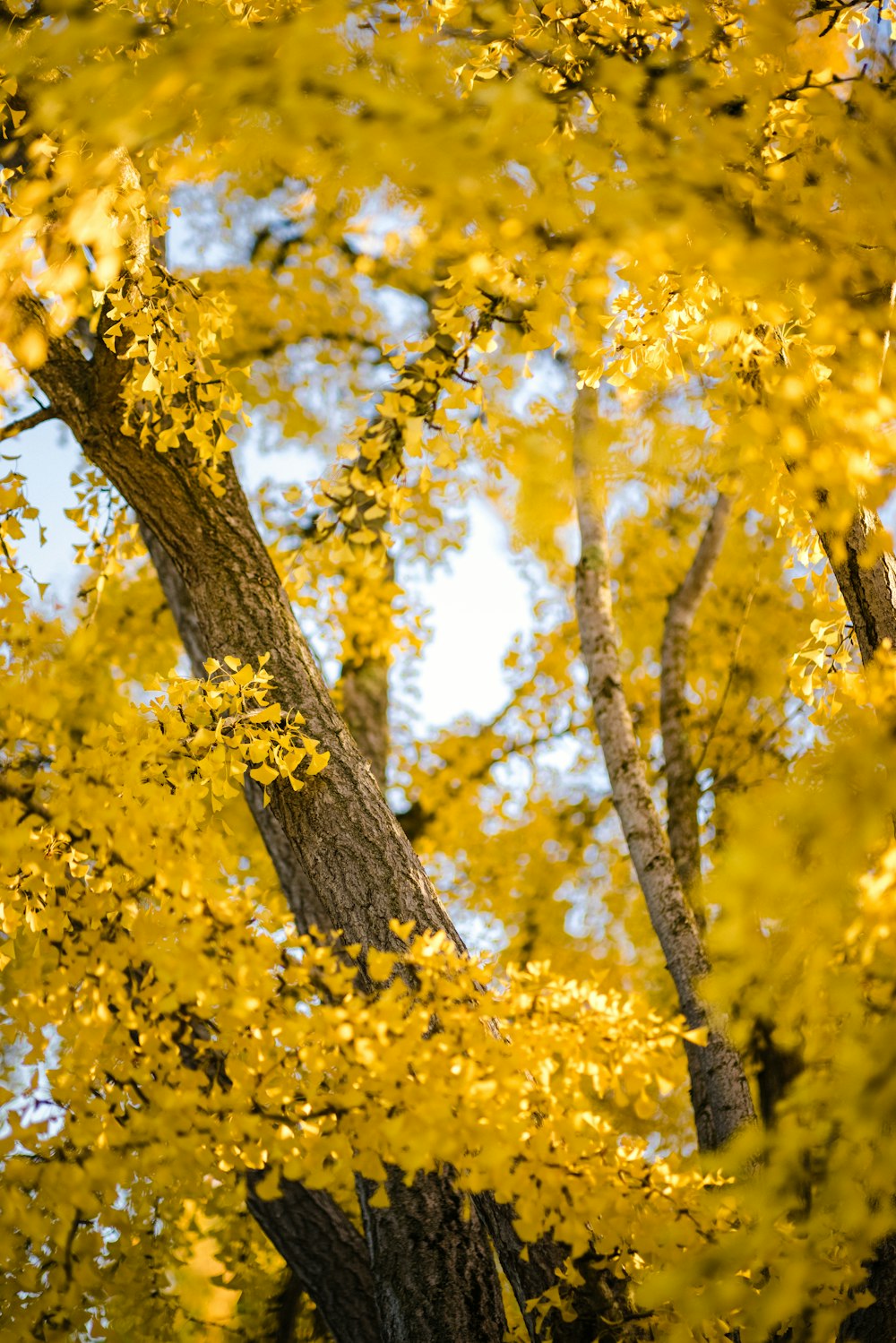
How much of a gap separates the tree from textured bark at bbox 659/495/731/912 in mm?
336

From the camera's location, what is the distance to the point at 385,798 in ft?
8.48

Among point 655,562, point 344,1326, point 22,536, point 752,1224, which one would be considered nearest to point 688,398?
point 655,562

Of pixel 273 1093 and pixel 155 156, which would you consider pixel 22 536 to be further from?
pixel 273 1093

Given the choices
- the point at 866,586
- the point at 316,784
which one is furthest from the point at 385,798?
the point at 866,586

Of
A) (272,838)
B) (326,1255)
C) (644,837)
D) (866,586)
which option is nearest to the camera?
(866,586)

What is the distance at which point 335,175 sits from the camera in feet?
5.52

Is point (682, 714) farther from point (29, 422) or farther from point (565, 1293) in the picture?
point (29, 422)

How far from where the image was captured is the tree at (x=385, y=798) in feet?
4.26

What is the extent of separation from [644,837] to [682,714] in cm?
110

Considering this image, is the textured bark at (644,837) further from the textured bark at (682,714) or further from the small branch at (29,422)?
the small branch at (29,422)

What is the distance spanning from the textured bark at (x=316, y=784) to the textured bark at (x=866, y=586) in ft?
4.58

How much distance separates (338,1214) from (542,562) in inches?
155

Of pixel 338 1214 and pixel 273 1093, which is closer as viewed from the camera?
pixel 273 1093

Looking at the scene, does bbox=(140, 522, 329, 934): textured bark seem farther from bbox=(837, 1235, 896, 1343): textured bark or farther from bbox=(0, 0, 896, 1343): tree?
bbox=(837, 1235, 896, 1343): textured bark
